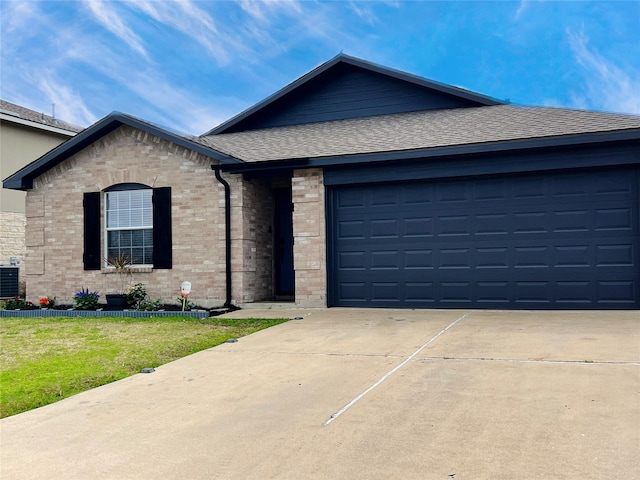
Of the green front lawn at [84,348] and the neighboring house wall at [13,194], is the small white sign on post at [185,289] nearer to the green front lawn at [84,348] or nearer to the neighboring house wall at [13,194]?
the green front lawn at [84,348]

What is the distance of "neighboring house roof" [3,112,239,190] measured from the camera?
12.3 m

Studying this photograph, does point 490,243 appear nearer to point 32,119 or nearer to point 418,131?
point 418,131

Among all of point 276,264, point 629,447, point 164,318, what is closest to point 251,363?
point 629,447

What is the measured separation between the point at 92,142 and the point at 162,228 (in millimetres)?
2821

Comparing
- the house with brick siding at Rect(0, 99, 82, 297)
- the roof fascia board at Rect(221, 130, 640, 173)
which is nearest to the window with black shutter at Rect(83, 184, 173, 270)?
the roof fascia board at Rect(221, 130, 640, 173)

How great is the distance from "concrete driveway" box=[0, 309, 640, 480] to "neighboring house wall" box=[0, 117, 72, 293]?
1389cm

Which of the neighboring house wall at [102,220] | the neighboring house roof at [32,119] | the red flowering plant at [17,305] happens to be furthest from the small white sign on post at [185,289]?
the neighboring house roof at [32,119]

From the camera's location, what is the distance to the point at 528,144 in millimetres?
10281

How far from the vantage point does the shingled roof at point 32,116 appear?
62.3ft

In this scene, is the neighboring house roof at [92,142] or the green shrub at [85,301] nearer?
the neighboring house roof at [92,142]

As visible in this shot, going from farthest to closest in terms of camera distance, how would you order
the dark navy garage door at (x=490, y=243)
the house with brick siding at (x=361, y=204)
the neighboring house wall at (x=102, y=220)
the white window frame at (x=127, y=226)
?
the white window frame at (x=127, y=226) → the neighboring house wall at (x=102, y=220) → the house with brick siding at (x=361, y=204) → the dark navy garage door at (x=490, y=243)

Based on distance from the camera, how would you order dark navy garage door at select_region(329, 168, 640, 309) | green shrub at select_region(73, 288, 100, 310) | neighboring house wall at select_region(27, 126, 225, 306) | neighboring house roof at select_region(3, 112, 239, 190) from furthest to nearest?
green shrub at select_region(73, 288, 100, 310) → neighboring house wall at select_region(27, 126, 225, 306) → neighboring house roof at select_region(3, 112, 239, 190) → dark navy garage door at select_region(329, 168, 640, 309)

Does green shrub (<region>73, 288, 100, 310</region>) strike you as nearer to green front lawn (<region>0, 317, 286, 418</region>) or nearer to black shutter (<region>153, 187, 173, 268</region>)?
green front lawn (<region>0, 317, 286, 418</region>)

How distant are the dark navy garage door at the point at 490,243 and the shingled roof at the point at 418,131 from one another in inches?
30.9
